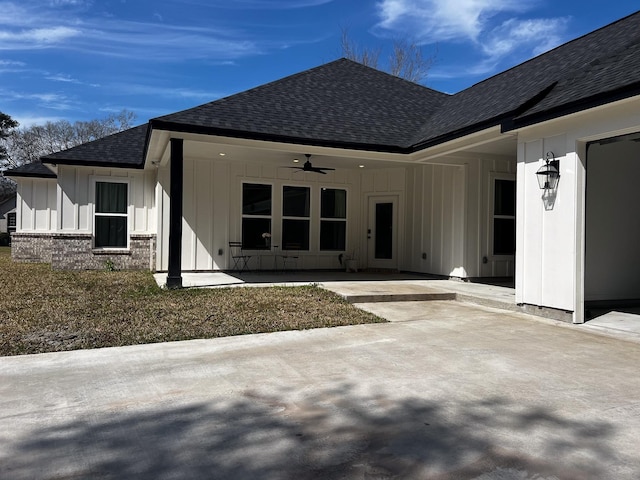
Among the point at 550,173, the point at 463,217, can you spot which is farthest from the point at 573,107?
the point at 463,217

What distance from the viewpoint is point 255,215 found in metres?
11.6

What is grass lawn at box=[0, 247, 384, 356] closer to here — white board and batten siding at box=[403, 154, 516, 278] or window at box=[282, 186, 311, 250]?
white board and batten siding at box=[403, 154, 516, 278]

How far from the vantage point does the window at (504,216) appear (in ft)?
33.9

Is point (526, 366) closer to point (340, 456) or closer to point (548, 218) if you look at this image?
point (340, 456)

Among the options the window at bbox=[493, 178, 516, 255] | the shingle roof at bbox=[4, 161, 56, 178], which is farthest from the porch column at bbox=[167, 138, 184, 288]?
the shingle roof at bbox=[4, 161, 56, 178]

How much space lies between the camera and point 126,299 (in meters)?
7.08

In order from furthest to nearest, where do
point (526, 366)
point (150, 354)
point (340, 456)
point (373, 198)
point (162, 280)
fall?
point (373, 198), point (162, 280), point (150, 354), point (526, 366), point (340, 456)

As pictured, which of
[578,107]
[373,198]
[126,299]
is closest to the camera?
[578,107]

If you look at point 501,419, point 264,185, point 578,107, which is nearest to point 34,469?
point 501,419

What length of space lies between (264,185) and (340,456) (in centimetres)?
974

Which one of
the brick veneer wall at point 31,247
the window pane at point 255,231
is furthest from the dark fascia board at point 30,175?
the window pane at point 255,231

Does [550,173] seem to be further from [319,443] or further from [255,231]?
[255,231]

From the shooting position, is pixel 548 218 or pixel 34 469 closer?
pixel 34 469

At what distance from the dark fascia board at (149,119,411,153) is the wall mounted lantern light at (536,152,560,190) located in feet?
11.0
